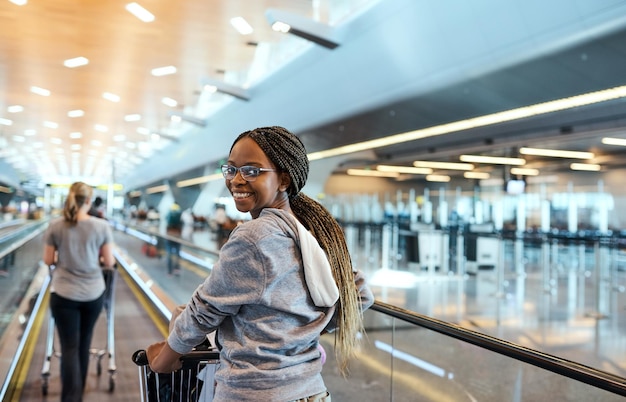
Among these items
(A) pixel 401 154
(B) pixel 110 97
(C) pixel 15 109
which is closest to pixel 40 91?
(B) pixel 110 97

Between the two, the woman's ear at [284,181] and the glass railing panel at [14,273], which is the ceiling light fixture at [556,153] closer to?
the glass railing panel at [14,273]

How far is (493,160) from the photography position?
638 inches

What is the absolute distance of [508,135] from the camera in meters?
11.7

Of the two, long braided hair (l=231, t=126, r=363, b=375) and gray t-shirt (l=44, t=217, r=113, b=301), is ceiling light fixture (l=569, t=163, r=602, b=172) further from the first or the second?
long braided hair (l=231, t=126, r=363, b=375)

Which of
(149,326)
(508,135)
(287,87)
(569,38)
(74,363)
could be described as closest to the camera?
(74,363)

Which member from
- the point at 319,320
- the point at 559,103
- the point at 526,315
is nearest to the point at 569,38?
the point at 559,103

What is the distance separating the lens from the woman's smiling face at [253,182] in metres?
1.41

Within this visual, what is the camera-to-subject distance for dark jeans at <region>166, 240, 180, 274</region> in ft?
27.4

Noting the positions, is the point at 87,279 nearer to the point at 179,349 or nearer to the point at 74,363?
the point at 74,363

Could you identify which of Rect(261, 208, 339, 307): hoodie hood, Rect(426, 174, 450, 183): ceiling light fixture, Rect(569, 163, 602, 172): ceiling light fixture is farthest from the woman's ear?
Rect(426, 174, 450, 183): ceiling light fixture

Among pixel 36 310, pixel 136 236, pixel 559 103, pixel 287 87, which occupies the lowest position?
pixel 36 310

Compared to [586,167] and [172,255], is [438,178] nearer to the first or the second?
[586,167]

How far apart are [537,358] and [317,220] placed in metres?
0.91

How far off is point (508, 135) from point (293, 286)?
11280mm
